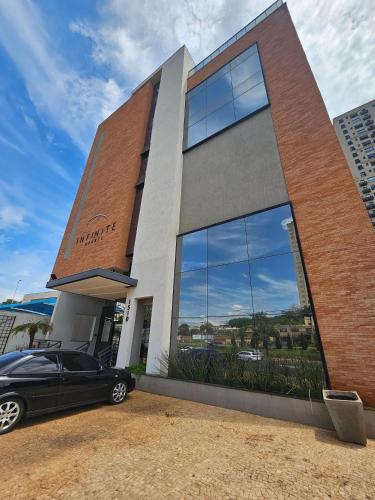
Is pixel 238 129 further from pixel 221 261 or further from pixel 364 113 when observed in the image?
pixel 364 113

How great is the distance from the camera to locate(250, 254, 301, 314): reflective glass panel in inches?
287

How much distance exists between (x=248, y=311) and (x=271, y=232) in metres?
3.03

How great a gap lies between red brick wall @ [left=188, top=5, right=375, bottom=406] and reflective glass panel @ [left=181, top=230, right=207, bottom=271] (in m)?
4.04

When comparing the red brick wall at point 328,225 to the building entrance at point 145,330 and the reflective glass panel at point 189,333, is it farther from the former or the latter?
the building entrance at point 145,330

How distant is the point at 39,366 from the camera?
5.04 metres

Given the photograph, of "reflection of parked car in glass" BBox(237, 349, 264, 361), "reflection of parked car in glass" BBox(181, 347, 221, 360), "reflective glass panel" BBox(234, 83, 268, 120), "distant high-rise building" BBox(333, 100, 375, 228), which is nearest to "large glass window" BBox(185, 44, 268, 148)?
"reflective glass panel" BBox(234, 83, 268, 120)

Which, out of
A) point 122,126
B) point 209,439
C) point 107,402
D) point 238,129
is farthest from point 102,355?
point 122,126

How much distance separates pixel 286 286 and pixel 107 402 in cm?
647

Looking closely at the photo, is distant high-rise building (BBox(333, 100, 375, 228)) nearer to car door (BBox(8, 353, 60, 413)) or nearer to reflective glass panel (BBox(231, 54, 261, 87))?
reflective glass panel (BBox(231, 54, 261, 87))

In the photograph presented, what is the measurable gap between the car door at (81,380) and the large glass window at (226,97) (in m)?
12.1

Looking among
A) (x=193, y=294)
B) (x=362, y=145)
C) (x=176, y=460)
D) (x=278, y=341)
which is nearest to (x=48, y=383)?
(x=176, y=460)

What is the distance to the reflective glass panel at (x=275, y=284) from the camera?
7.30 metres

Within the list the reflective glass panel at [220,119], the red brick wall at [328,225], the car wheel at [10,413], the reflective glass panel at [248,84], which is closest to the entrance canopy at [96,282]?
the car wheel at [10,413]

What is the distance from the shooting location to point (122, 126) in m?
18.7
